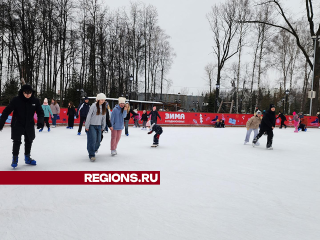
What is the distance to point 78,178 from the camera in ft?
14.9

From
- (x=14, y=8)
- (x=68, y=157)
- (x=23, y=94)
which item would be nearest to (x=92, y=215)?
(x=23, y=94)

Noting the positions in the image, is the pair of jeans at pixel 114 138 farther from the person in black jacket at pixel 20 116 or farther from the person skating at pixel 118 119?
the person in black jacket at pixel 20 116

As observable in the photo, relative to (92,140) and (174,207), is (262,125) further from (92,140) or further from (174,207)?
(174,207)

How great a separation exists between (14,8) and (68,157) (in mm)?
20121

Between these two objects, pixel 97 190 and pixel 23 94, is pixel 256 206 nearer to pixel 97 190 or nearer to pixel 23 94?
pixel 97 190

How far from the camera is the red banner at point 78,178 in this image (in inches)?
167

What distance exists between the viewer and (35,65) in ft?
78.3

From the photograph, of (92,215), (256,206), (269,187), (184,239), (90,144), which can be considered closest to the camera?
(184,239)

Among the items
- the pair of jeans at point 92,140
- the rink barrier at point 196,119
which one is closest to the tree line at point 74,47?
the rink barrier at point 196,119

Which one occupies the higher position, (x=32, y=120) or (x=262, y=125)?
(x=32, y=120)

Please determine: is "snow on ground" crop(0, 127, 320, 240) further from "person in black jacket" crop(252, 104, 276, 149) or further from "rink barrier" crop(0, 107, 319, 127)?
"rink barrier" crop(0, 107, 319, 127)

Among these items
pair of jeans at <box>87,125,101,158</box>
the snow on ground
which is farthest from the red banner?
pair of jeans at <box>87,125,101,158</box>

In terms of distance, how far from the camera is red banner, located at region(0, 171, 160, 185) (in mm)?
Result: 4234

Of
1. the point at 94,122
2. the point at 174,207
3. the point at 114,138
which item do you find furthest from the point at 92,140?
the point at 174,207
